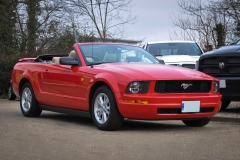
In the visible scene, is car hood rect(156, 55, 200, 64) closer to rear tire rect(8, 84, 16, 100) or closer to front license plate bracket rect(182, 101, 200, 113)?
rear tire rect(8, 84, 16, 100)

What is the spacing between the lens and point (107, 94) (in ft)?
30.8

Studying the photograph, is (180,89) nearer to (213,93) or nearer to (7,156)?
(213,93)

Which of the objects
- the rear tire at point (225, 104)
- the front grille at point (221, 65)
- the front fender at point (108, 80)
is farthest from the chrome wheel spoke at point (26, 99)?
the rear tire at point (225, 104)

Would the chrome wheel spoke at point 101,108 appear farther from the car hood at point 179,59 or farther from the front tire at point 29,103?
the car hood at point 179,59

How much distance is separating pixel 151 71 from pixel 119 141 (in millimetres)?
1572

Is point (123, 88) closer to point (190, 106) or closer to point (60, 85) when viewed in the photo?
point (190, 106)

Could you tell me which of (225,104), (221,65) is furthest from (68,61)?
(225,104)

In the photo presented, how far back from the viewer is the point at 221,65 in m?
12.0

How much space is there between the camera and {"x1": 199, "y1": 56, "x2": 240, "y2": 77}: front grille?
1178cm

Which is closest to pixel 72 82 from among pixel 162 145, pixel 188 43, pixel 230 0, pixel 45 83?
pixel 45 83

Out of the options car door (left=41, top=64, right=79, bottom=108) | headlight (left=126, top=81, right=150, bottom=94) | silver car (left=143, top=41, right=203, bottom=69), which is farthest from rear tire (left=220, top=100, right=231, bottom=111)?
headlight (left=126, top=81, right=150, bottom=94)

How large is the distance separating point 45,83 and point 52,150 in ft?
13.0

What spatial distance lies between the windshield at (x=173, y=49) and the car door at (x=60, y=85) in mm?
5889

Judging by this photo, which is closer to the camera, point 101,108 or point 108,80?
point 108,80
